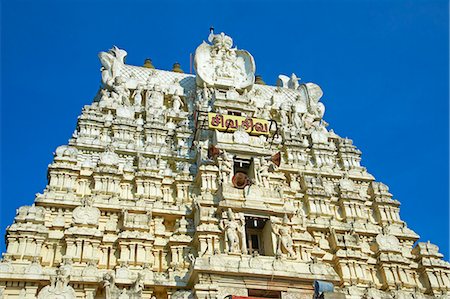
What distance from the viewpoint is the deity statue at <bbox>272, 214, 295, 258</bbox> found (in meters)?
23.7

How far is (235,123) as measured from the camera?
3014 cm

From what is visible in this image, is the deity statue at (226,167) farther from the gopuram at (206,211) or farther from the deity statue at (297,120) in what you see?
the deity statue at (297,120)

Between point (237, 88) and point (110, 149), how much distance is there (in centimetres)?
1086

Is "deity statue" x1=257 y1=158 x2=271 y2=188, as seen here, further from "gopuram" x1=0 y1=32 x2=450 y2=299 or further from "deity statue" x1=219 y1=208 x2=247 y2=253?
"deity statue" x1=219 y1=208 x2=247 y2=253

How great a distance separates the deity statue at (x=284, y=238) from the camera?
23.7 meters

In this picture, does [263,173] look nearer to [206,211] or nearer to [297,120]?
[206,211]

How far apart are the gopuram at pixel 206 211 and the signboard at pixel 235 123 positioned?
0.07m

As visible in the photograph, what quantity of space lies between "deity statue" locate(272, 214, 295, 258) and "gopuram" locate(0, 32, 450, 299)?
2.1 inches

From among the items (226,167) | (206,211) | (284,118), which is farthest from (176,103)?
(206,211)

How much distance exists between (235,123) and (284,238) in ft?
28.3

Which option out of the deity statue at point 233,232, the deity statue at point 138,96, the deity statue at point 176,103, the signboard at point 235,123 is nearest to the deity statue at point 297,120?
the signboard at point 235,123

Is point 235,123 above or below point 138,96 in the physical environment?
below

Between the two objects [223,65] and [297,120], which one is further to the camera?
[223,65]

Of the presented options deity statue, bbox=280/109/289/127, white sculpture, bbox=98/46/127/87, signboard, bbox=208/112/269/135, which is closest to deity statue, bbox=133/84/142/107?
white sculpture, bbox=98/46/127/87
